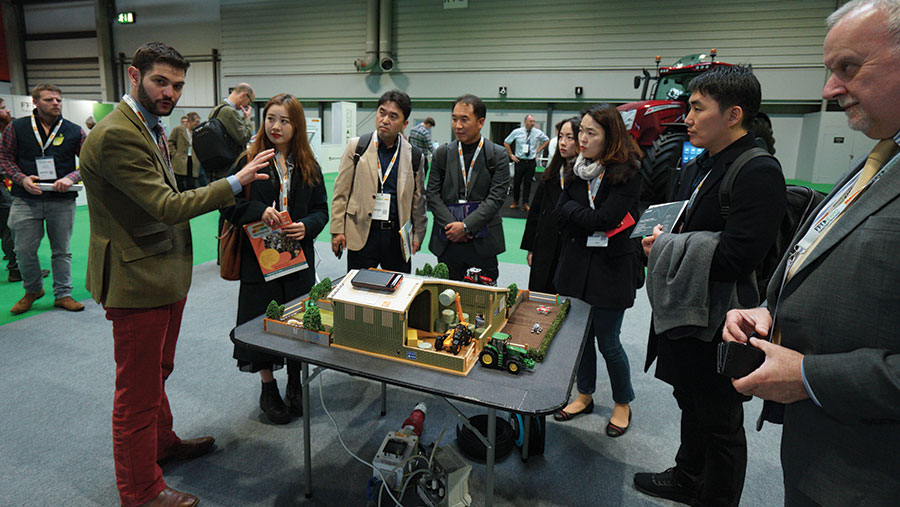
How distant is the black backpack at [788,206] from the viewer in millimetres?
1541

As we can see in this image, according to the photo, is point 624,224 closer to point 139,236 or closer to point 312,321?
point 312,321

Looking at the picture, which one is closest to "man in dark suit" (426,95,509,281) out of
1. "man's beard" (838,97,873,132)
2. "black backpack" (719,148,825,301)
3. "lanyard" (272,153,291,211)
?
"lanyard" (272,153,291,211)

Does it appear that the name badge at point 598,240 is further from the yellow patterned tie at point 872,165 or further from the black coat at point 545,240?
the yellow patterned tie at point 872,165

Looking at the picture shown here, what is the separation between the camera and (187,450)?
2252 mm

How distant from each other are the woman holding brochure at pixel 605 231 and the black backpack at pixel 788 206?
2.49 feet

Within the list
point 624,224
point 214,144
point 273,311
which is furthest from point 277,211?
point 214,144

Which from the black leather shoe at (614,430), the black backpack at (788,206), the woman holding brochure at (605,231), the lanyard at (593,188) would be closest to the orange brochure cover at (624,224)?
the woman holding brochure at (605,231)

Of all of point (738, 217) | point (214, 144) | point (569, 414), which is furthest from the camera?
point (214, 144)

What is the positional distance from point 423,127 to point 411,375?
27.1 feet

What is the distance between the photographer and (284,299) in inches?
98.3

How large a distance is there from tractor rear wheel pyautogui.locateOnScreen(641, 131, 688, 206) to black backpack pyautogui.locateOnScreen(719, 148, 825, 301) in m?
4.67

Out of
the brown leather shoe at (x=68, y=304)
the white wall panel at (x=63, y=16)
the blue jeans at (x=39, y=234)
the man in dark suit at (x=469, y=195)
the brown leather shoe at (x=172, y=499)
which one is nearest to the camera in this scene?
the brown leather shoe at (x=172, y=499)

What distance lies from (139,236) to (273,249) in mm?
721

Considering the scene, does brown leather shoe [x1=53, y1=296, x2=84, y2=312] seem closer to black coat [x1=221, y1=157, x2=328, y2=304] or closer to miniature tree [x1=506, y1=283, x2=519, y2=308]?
black coat [x1=221, y1=157, x2=328, y2=304]
